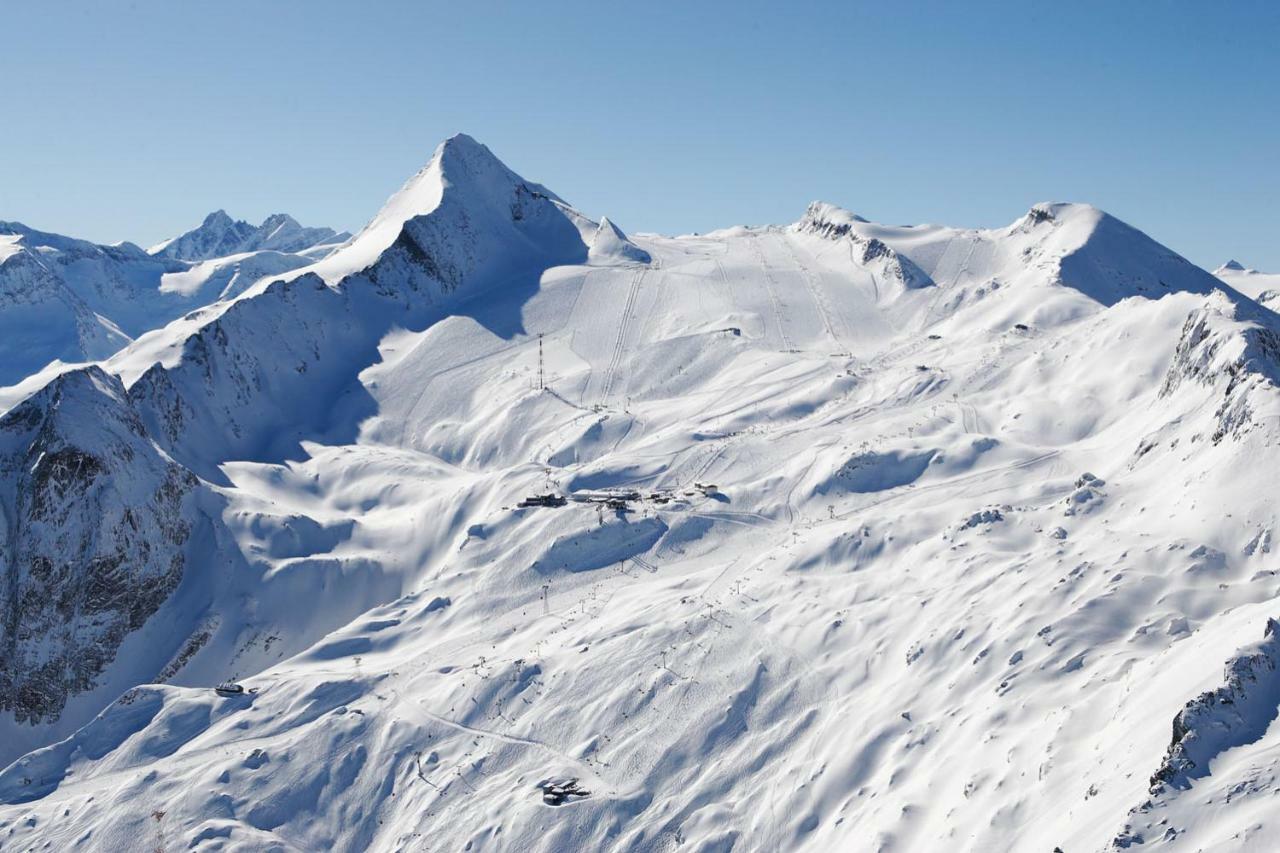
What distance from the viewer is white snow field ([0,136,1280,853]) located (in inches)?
1419

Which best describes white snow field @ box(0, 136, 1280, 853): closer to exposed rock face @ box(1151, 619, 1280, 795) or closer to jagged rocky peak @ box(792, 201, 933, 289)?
exposed rock face @ box(1151, 619, 1280, 795)

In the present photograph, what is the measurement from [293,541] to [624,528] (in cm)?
2511

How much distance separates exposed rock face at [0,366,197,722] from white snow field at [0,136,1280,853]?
239 millimetres


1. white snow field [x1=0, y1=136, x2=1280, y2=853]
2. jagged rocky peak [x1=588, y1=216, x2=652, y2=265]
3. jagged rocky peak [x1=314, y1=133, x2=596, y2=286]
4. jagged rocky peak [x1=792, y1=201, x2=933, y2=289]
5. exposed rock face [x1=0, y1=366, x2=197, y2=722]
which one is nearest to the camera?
white snow field [x1=0, y1=136, x2=1280, y2=853]

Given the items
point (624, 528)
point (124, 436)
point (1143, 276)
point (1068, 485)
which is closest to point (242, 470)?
point (124, 436)

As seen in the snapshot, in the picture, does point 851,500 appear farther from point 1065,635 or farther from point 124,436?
point 124,436

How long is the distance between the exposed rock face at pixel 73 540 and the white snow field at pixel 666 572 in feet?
0.79

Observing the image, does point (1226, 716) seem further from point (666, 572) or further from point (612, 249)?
point (612, 249)

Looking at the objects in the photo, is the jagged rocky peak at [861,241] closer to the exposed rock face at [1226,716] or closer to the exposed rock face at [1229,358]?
the exposed rock face at [1229,358]

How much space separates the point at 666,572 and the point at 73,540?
39498 millimetres

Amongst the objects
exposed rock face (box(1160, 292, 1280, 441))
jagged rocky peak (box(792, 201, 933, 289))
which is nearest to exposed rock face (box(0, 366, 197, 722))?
exposed rock face (box(1160, 292, 1280, 441))

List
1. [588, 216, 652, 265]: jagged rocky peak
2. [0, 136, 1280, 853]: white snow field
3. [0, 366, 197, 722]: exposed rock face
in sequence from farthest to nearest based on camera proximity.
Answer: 1. [588, 216, 652, 265]: jagged rocky peak
2. [0, 366, 197, 722]: exposed rock face
3. [0, 136, 1280, 853]: white snow field

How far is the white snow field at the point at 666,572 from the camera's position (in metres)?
36.0

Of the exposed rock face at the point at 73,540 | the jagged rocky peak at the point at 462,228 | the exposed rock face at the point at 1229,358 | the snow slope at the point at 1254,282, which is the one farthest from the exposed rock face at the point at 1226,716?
the snow slope at the point at 1254,282
